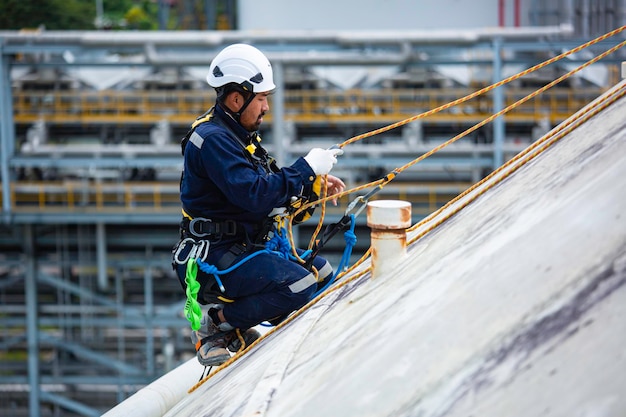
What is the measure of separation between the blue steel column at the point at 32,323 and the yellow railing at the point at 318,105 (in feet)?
6.59

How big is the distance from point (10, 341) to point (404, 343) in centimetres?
1290

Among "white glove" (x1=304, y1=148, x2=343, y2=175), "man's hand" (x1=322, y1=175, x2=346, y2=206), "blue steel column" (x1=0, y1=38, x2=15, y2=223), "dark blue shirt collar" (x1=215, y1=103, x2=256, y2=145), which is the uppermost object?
"dark blue shirt collar" (x1=215, y1=103, x2=256, y2=145)

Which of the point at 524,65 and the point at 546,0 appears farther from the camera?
the point at 546,0

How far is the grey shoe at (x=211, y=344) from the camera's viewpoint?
3889 millimetres

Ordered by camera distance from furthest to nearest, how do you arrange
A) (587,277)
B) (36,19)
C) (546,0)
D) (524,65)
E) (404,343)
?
(36,19)
(546,0)
(524,65)
(404,343)
(587,277)

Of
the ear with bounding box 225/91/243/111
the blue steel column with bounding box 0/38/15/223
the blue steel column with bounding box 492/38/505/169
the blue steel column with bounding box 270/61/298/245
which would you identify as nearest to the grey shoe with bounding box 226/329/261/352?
the ear with bounding box 225/91/243/111

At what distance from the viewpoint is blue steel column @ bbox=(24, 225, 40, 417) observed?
13.8 meters

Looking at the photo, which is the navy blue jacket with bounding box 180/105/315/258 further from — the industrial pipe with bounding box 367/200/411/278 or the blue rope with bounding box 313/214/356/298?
the industrial pipe with bounding box 367/200/411/278

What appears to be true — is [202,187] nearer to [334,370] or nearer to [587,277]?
[334,370]

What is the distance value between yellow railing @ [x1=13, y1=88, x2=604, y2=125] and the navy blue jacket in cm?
971

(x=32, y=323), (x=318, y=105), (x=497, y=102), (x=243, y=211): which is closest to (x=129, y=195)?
(x=32, y=323)

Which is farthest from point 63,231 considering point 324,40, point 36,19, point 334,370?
point 334,370

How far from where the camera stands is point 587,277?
81.6 inches

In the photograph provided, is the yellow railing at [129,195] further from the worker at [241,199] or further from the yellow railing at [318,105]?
the worker at [241,199]
